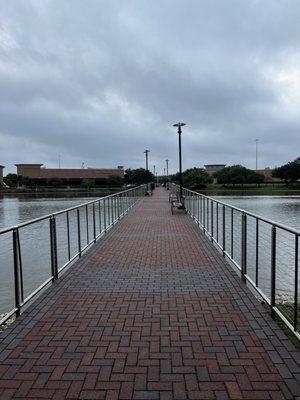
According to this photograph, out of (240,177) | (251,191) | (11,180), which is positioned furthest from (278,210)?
(11,180)

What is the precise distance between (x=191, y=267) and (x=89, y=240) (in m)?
3.48

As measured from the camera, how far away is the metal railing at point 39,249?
5.03 metres

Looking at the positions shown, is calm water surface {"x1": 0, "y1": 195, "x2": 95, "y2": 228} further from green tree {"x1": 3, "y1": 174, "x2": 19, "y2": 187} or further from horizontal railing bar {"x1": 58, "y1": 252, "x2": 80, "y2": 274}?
green tree {"x1": 3, "y1": 174, "x2": 19, "y2": 187}

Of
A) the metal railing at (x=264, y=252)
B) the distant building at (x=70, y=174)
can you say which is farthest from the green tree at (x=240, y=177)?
the metal railing at (x=264, y=252)

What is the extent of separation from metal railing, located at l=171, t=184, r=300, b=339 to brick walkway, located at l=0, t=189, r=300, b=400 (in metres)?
0.25

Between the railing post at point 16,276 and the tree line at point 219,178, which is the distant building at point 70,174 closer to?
the tree line at point 219,178

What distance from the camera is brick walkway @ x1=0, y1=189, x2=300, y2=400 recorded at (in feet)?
10.8

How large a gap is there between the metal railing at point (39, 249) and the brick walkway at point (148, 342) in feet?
0.88

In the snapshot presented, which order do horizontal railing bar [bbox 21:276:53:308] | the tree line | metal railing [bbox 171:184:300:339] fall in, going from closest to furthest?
metal railing [bbox 171:184:300:339], horizontal railing bar [bbox 21:276:53:308], the tree line

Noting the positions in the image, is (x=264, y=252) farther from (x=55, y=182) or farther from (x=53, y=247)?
(x=55, y=182)

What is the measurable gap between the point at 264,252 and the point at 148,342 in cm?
214

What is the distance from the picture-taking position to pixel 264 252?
548 cm

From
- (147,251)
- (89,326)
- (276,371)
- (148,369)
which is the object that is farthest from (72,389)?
(147,251)

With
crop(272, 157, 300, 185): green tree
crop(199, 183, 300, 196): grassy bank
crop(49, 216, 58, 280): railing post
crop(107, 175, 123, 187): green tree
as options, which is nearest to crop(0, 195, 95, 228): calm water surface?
crop(49, 216, 58, 280): railing post
